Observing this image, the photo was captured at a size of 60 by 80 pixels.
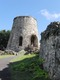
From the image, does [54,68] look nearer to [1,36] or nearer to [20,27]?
[20,27]

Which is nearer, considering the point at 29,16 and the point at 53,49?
the point at 53,49

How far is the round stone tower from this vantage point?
1841 inches

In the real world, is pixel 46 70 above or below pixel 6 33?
below

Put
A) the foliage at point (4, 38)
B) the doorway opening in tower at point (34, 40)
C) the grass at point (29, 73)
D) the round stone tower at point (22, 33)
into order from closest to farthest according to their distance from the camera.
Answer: the grass at point (29, 73), the round stone tower at point (22, 33), the doorway opening in tower at point (34, 40), the foliage at point (4, 38)

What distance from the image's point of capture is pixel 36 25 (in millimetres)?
50406

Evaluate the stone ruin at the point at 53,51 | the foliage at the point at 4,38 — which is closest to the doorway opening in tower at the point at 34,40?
the foliage at the point at 4,38

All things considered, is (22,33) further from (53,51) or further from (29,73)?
(53,51)

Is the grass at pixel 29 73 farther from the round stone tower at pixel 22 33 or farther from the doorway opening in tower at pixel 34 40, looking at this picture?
the doorway opening in tower at pixel 34 40

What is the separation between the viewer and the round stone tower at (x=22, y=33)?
46.8 metres

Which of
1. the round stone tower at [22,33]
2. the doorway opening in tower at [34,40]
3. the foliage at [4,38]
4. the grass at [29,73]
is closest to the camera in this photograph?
the grass at [29,73]

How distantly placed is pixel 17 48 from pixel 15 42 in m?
1.41

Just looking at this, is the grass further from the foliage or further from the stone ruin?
the foliage

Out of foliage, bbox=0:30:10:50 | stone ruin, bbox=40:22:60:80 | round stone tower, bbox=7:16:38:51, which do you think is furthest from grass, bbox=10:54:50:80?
foliage, bbox=0:30:10:50

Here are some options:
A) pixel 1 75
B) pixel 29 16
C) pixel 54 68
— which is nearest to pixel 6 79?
pixel 1 75
